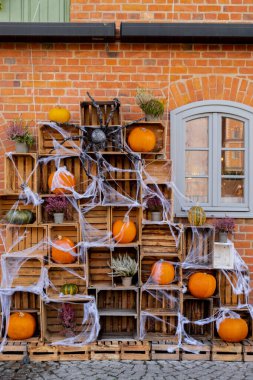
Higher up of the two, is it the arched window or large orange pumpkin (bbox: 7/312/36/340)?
the arched window

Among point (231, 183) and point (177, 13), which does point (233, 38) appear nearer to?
point (177, 13)

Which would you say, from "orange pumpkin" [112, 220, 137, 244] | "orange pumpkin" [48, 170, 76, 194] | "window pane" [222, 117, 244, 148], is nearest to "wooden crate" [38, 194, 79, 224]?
"orange pumpkin" [48, 170, 76, 194]

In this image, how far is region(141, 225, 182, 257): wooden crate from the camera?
567 centimetres

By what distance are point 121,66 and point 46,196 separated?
2012 millimetres

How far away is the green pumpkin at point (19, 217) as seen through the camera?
18.5 ft

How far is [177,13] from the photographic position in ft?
20.0

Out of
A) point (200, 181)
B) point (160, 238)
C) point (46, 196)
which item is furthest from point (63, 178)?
point (200, 181)

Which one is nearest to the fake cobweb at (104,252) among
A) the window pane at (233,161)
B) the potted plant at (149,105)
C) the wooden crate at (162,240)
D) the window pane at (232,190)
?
the wooden crate at (162,240)

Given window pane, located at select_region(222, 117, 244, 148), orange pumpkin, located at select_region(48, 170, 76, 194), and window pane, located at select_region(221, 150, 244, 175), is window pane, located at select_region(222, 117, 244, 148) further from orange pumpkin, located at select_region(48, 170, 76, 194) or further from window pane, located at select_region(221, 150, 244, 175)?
orange pumpkin, located at select_region(48, 170, 76, 194)

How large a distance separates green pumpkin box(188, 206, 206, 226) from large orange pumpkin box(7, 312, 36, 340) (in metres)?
2.34

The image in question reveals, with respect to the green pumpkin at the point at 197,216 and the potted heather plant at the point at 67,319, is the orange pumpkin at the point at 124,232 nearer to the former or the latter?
the green pumpkin at the point at 197,216

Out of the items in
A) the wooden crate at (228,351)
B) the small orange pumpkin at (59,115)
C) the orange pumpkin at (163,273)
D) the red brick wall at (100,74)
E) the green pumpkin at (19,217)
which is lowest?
the wooden crate at (228,351)

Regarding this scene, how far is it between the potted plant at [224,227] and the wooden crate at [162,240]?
552 mm

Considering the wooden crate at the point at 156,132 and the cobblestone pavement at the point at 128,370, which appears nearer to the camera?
the cobblestone pavement at the point at 128,370
